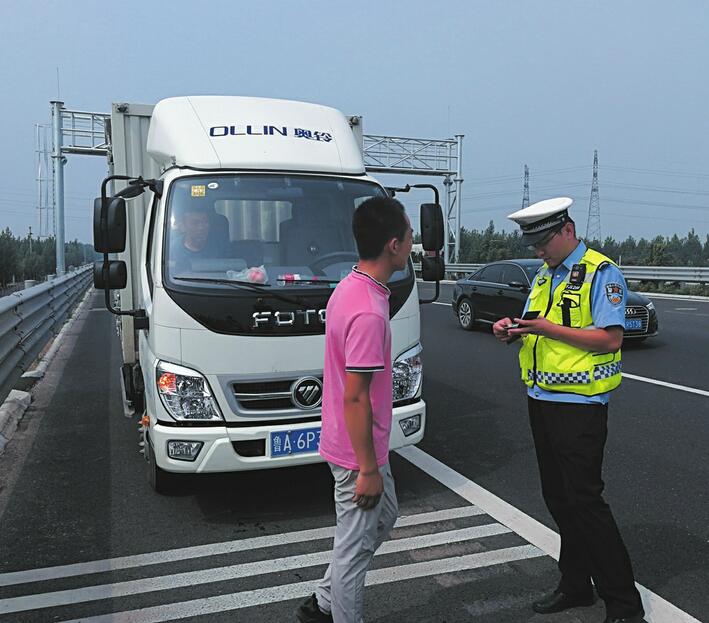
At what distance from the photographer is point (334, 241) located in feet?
16.0

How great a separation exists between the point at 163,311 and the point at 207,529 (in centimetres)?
140

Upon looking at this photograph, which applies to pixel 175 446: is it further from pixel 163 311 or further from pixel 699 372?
pixel 699 372

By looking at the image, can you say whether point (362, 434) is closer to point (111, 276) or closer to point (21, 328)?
point (111, 276)

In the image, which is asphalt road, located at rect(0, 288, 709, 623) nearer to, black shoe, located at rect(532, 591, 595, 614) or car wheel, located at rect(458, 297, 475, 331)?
black shoe, located at rect(532, 591, 595, 614)

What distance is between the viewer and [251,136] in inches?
199

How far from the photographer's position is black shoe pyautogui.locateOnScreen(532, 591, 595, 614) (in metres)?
3.25

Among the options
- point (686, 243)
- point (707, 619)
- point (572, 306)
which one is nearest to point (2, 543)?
point (572, 306)

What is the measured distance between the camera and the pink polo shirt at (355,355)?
8.13 ft

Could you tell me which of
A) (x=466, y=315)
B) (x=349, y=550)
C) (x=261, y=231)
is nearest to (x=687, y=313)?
(x=466, y=315)

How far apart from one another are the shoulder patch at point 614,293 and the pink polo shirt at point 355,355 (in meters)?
1.06

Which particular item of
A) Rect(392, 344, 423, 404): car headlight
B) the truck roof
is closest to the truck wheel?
Rect(392, 344, 423, 404): car headlight

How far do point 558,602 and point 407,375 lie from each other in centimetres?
175

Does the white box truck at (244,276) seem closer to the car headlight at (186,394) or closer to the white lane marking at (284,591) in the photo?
the car headlight at (186,394)

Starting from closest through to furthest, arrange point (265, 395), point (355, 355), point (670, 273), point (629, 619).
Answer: point (355, 355) < point (629, 619) < point (265, 395) < point (670, 273)
